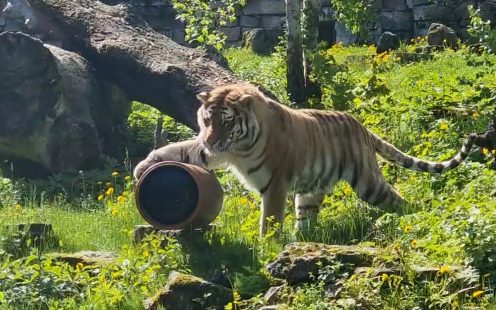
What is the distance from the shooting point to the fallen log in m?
11.1

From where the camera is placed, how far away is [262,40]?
787 inches

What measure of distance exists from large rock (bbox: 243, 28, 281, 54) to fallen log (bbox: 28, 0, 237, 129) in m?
7.30

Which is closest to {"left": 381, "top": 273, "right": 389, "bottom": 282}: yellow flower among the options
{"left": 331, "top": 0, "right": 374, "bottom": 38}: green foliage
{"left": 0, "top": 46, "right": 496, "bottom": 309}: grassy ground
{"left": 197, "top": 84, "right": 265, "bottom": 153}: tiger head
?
{"left": 0, "top": 46, "right": 496, "bottom": 309}: grassy ground

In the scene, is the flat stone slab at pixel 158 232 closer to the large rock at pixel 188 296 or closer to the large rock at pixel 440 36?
the large rock at pixel 188 296

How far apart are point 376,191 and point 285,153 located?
956 millimetres

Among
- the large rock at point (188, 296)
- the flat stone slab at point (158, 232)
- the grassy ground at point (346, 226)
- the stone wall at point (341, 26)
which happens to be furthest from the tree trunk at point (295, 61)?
the large rock at point (188, 296)

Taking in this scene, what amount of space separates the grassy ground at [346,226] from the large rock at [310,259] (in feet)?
0.50

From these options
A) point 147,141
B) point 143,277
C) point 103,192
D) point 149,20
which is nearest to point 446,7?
point 149,20

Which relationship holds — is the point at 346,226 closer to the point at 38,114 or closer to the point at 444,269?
the point at 444,269

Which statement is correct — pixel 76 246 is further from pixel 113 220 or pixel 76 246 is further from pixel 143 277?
pixel 143 277

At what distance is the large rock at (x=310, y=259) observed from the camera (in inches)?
249

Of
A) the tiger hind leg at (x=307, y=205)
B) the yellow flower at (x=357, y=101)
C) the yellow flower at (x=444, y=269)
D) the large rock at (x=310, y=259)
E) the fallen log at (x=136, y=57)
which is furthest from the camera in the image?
the yellow flower at (x=357, y=101)

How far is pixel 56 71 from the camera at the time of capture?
1113 centimetres

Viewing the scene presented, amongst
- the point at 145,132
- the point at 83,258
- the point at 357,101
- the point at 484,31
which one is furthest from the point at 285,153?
the point at 484,31
